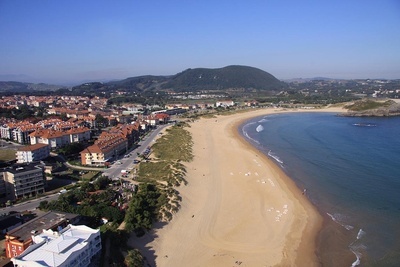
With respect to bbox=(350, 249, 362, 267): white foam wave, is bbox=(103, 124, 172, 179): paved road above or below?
above

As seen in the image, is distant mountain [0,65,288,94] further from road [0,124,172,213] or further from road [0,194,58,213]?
road [0,194,58,213]

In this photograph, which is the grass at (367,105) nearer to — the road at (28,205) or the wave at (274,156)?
the wave at (274,156)

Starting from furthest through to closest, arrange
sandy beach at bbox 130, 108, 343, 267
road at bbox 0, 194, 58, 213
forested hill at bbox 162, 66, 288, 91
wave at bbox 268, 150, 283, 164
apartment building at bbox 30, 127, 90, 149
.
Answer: forested hill at bbox 162, 66, 288, 91 → apartment building at bbox 30, 127, 90, 149 → wave at bbox 268, 150, 283, 164 → road at bbox 0, 194, 58, 213 → sandy beach at bbox 130, 108, 343, 267

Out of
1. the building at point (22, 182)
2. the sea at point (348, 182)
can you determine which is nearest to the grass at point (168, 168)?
the building at point (22, 182)

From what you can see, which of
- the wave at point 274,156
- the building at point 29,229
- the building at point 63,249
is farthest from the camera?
the wave at point 274,156

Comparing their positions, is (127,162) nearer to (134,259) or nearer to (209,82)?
(134,259)

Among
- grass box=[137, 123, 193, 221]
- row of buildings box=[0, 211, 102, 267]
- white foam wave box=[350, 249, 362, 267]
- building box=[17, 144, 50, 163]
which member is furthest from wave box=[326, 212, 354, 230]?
building box=[17, 144, 50, 163]

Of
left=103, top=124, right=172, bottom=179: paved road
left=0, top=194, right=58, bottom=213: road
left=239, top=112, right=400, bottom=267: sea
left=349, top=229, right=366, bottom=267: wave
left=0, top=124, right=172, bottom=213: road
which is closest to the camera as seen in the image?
left=349, top=229, right=366, bottom=267: wave

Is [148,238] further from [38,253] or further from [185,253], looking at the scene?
[38,253]
